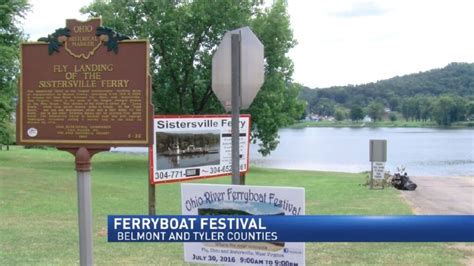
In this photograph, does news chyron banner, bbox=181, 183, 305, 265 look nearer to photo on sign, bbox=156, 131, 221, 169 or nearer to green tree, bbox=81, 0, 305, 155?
photo on sign, bbox=156, 131, 221, 169

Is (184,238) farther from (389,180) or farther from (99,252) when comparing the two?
(389,180)

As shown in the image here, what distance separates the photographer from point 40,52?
528 cm

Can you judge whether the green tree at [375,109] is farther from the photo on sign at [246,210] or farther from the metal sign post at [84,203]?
the metal sign post at [84,203]

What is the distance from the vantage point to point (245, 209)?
5.54 meters

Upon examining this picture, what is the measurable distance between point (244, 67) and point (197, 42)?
2505 cm

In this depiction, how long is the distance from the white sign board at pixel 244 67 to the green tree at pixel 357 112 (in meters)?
92.5

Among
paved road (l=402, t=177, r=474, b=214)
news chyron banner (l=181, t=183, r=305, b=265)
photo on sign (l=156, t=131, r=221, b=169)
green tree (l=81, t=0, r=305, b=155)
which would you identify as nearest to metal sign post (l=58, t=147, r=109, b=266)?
news chyron banner (l=181, t=183, r=305, b=265)

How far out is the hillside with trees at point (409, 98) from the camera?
80750 millimetres

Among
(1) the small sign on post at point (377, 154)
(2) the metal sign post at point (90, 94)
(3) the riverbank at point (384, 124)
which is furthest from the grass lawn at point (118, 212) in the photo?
(3) the riverbank at point (384, 124)

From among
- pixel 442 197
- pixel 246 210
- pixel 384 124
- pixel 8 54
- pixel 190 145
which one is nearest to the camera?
pixel 246 210

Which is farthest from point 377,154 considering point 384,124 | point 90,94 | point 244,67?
point 384,124

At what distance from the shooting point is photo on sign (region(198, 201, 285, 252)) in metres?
5.46

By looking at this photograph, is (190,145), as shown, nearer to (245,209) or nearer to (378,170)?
(245,209)

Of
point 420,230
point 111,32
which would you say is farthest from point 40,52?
point 420,230
